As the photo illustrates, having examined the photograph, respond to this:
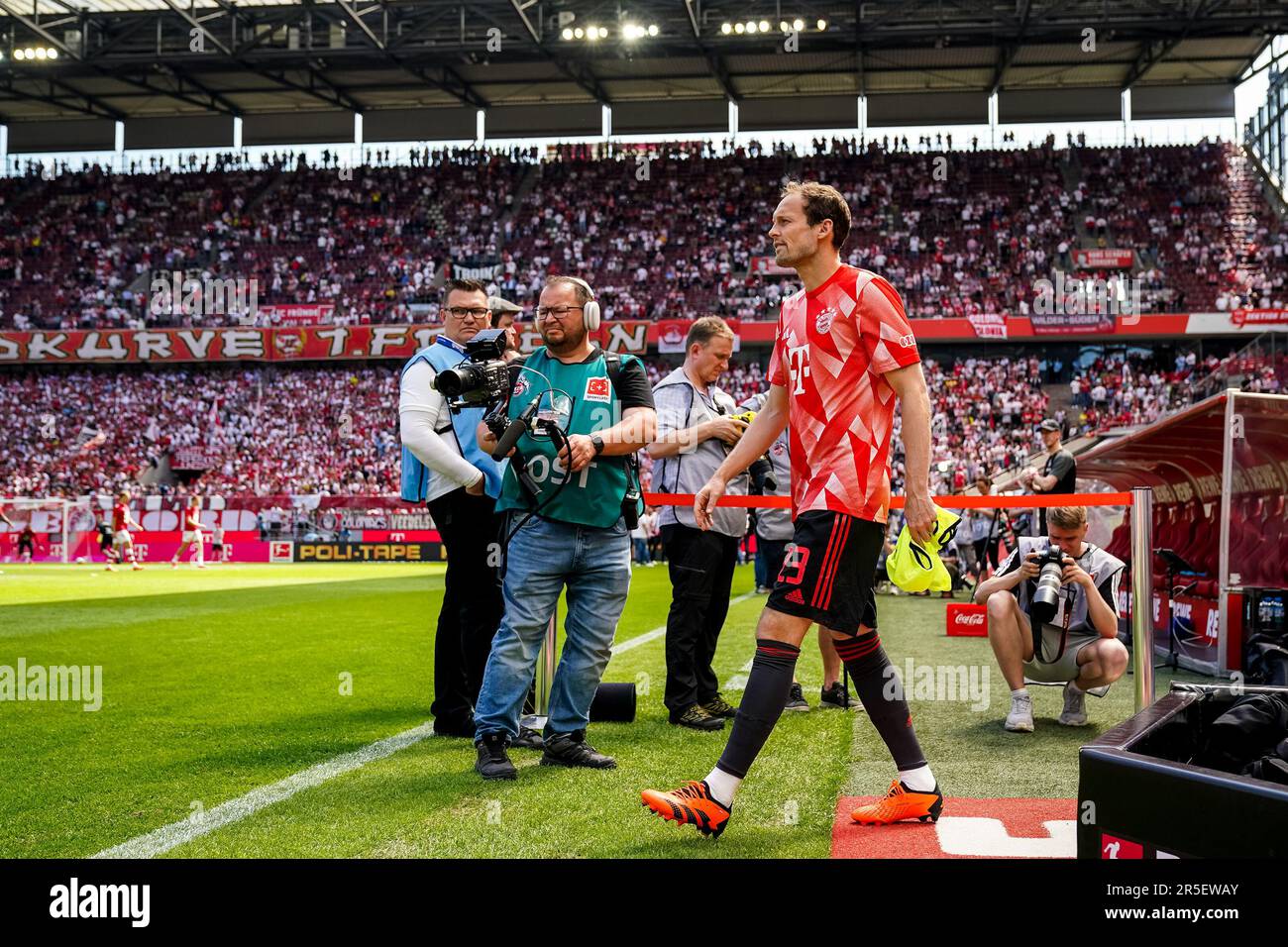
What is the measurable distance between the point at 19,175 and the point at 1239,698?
57.4 m

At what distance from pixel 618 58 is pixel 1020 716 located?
38688 millimetres

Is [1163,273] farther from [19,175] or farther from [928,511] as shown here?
[19,175]

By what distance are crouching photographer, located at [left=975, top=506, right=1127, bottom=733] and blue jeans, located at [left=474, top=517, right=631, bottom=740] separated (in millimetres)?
2333

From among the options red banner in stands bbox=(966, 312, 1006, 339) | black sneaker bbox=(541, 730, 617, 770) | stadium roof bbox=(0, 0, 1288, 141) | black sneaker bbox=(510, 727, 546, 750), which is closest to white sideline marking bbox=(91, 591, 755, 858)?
black sneaker bbox=(510, 727, 546, 750)

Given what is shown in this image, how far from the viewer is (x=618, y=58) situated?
40.9m

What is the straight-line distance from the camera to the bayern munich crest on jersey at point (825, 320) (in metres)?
3.88

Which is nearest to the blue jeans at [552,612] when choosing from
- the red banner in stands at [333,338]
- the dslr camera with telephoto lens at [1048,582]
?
the dslr camera with telephoto lens at [1048,582]

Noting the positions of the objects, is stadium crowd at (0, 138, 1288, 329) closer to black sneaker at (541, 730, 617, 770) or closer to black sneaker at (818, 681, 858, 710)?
black sneaker at (818, 681, 858, 710)

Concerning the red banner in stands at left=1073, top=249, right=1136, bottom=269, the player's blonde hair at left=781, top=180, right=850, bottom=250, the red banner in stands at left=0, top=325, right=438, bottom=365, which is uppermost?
the red banner in stands at left=1073, top=249, right=1136, bottom=269

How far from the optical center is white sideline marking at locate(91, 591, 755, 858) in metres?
3.47

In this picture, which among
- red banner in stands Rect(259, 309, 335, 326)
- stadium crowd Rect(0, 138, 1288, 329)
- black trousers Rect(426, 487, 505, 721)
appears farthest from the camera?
red banner in stands Rect(259, 309, 335, 326)

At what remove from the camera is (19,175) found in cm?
5050

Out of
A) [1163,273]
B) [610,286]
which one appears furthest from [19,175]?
[1163,273]

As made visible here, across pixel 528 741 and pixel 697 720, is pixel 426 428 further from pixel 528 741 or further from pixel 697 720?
pixel 697 720
